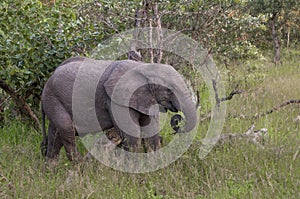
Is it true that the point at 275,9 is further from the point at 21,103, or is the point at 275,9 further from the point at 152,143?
the point at 152,143

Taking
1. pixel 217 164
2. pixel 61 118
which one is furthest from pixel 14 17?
pixel 217 164

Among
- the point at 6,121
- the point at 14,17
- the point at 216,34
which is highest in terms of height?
the point at 14,17

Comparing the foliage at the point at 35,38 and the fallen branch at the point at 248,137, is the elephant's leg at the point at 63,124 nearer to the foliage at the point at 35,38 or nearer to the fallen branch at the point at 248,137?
the foliage at the point at 35,38

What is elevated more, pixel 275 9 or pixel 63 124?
pixel 275 9

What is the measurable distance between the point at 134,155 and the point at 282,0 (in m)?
8.66

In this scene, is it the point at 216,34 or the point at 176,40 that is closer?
the point at 176,40

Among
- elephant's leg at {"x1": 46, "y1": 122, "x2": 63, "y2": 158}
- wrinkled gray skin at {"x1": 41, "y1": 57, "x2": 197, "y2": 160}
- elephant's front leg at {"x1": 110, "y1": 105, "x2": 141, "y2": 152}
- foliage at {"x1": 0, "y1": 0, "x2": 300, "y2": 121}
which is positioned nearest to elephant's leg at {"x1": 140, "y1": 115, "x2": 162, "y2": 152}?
wrinkled gray skin at {"x1": 41, "y1": 57, "x2": 197, "y2": 160}

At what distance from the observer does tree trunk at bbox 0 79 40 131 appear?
599 centimetres

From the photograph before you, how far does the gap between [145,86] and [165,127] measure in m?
1.63

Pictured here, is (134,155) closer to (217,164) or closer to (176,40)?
(217,164)

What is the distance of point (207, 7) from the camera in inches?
241

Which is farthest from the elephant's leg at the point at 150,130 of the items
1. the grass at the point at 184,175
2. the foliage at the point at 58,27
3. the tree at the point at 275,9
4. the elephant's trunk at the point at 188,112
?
the tree at the point at 275,9

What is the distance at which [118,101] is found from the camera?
4.48 m

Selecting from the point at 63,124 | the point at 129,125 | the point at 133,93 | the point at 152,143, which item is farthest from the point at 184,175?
the point at 63,124
